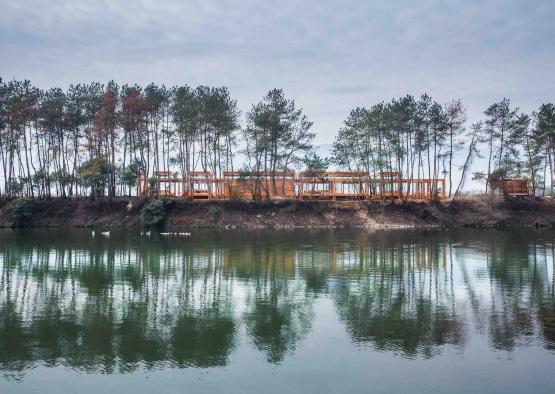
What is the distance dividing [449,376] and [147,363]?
23.7 ft

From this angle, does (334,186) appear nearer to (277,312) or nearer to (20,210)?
(20,210)

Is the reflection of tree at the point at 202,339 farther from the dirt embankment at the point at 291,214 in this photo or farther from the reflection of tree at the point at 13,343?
the dirt embankment at the point at 291,214

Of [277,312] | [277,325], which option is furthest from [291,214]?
[277,325]

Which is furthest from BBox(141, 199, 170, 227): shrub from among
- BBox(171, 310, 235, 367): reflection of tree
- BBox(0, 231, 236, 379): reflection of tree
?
BBox(171, 310, 235, 367): reflection of tree

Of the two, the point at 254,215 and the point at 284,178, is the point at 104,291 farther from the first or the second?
the point at 284,178

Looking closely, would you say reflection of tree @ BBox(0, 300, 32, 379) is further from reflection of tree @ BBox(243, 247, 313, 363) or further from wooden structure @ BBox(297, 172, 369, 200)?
wooden structure @ BBox(297, 172, 369, 200)

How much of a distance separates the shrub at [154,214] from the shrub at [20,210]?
14.4m

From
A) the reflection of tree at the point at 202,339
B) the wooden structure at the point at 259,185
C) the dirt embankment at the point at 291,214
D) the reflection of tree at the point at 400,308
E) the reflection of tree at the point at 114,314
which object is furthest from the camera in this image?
the wooden structure at the point at 259,185

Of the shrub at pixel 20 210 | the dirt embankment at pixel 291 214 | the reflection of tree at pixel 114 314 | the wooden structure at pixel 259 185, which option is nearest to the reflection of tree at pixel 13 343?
the reflection of tree at pixel 114 314

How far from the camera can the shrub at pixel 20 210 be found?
61.8 metres

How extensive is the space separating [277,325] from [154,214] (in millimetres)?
47477

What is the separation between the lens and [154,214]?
61.5 metres

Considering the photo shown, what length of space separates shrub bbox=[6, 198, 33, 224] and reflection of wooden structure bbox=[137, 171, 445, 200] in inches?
537

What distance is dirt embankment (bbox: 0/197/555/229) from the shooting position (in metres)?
63.0
